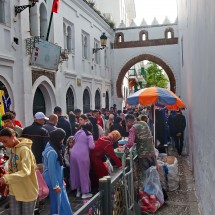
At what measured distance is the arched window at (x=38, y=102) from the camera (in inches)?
464

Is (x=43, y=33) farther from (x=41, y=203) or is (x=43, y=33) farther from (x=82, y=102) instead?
(x=41, y=203)

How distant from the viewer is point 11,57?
9609 millimetres

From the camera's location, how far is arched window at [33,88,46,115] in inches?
464

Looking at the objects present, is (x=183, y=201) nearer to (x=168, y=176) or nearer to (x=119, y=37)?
(x=168, y=176)

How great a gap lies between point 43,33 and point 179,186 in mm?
8159

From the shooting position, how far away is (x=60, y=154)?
469cm

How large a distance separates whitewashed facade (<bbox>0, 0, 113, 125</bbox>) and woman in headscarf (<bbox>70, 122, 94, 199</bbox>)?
3.98 meters

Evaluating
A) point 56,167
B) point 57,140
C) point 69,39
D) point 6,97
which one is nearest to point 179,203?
point 56,167

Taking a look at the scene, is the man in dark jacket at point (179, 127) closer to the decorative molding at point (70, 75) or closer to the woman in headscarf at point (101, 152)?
the woman in headscarf at point (101, 152)

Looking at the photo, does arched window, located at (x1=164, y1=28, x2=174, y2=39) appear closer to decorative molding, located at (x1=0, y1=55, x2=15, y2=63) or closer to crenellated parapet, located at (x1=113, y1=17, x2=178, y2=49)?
crenellated parapet, located at (x1=113, y1=17, x2=178, y2=49)

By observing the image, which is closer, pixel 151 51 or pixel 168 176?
pixel 168 176

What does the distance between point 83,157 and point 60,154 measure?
1768 mm

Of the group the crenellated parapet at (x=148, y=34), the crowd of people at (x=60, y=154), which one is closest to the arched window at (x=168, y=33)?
the crenellated parapet at (x=148, y=34)

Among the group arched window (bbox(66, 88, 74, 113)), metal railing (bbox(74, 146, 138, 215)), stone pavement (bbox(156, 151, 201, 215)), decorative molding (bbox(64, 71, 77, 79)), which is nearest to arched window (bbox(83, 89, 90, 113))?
arched window (bbox(66, 88, 74, 113))
